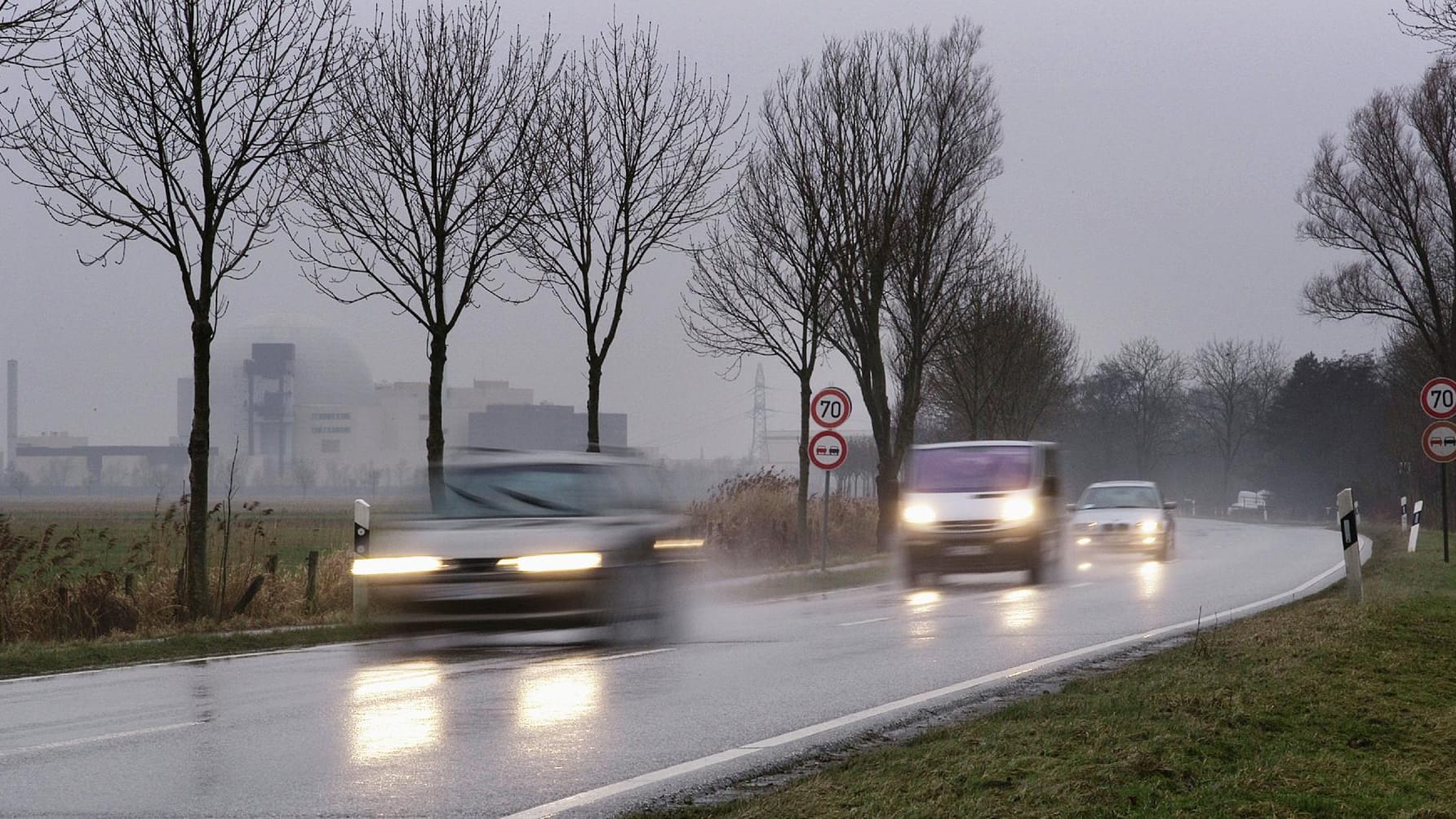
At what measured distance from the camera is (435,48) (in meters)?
21.5

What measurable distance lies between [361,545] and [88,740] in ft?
29.2

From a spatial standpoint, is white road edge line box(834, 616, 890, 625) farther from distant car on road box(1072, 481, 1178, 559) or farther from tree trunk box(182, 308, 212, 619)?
distant car on road box(1072, 481, 1178, 559)

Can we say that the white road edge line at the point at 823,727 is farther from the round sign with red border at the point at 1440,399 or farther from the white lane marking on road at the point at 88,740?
the round sign with red border at the point at 1440,399

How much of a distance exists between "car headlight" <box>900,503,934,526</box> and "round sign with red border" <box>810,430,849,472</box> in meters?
2.23

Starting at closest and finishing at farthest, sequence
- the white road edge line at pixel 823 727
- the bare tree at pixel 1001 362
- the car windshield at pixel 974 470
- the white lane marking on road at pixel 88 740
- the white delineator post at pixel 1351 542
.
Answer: the white road edge line at pixel 823 727 → the white lane marking on road at pixel 88 740 → the white delineator post at pixel 1351 542 → the car windshield at pixel 974 470 → the bare tree at pixel 1001 362

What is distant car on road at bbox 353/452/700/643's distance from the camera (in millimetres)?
13555

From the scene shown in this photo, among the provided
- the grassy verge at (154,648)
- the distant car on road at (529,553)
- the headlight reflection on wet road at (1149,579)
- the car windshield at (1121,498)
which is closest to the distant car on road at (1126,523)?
the car windshield at (1121,498)

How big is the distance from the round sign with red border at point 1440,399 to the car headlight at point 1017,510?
314 inches

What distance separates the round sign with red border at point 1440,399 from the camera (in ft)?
85.6

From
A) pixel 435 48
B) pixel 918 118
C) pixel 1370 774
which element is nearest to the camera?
pixel 1370 774

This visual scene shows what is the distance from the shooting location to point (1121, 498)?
31.7 meters

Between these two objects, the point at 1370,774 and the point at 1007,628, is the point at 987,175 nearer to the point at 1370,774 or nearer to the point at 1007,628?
the point at 1007,628

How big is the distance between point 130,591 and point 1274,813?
13.1 meters

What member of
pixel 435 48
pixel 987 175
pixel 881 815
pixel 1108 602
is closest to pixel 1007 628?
pixel 1108 602
